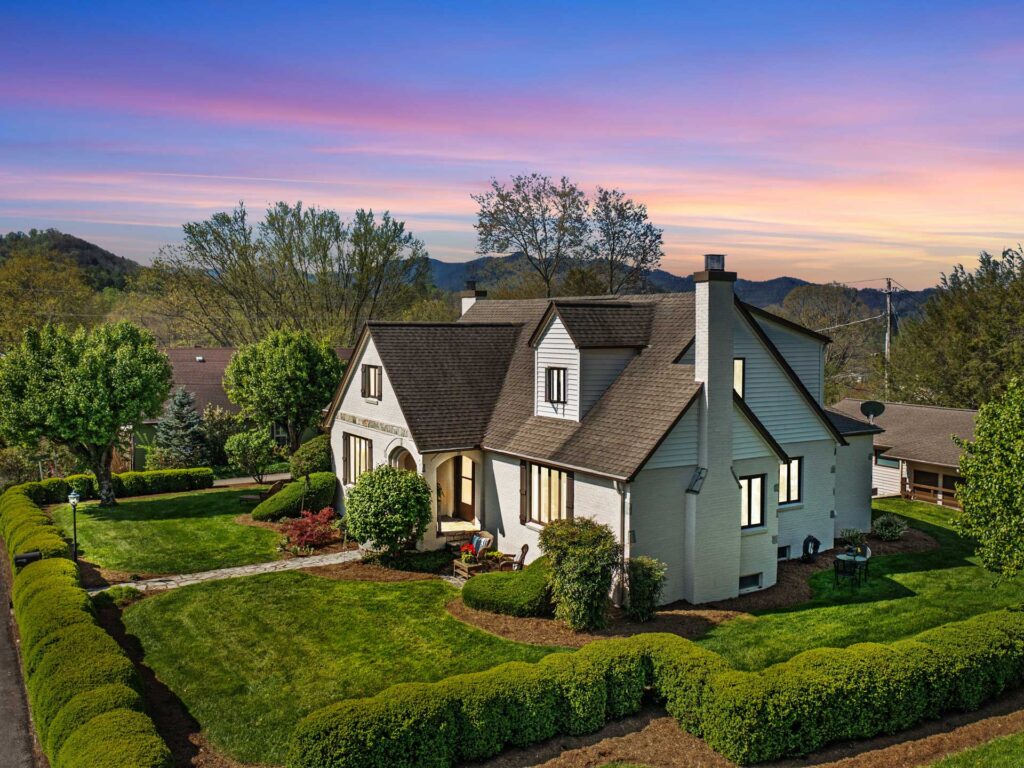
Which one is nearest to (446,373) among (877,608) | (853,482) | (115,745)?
(853,482)

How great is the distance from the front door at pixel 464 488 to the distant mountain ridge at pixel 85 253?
317 ft

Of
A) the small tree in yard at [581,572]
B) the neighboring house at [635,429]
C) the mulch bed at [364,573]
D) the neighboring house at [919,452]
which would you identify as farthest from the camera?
the neighboring house at [919,452]

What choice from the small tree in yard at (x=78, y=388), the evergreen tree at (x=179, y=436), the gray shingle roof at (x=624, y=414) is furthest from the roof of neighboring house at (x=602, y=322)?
the evergreen tree at (x=179, y=436)

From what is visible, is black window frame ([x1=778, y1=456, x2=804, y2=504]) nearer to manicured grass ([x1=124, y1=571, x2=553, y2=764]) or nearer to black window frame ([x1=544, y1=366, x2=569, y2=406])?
black window frame ([x1=544, y1=366, x2=569, y2=406])

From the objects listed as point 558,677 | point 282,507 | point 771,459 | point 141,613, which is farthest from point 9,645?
point 771,459

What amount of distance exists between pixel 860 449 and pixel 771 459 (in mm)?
7075

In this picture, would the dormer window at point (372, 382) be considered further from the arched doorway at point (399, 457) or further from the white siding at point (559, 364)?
the white siding at point (559, 364)

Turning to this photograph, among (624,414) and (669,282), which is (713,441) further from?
(669,282)

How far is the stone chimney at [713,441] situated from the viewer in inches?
802

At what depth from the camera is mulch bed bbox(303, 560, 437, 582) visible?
23.0 meters

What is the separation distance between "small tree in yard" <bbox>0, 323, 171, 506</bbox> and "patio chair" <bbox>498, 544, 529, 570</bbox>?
18401 mm

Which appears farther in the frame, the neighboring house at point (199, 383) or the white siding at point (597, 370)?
the neighboring house at point (199, 383)

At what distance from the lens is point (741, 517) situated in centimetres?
2138

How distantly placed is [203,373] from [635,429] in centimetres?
3816
